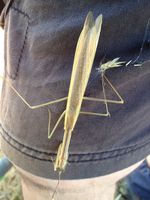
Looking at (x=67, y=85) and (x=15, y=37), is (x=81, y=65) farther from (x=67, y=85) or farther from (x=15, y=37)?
(x=15, y=37)

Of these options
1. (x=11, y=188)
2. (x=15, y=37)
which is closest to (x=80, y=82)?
(x=15, y=37)

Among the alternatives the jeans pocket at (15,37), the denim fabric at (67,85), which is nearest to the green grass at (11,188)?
the denim fabric at (67,85)

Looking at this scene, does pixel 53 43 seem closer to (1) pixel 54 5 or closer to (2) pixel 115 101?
(1) pixel 54 5

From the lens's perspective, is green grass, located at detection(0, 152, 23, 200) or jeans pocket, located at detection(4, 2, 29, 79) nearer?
jeans pocket, located at detection(4, 2, 29, 79)

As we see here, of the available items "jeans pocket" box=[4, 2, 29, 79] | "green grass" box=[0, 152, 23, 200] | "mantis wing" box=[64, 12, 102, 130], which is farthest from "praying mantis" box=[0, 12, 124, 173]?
"green grass" box=[0, 152, 23, 200]

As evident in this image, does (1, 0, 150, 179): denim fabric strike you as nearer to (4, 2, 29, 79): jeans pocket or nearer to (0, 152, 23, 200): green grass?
(4, 2, 29, 79): jeans pocket
